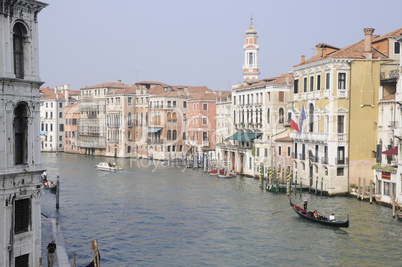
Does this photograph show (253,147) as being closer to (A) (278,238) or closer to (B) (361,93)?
(B) (361,93)

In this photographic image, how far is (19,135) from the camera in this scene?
43.5ft

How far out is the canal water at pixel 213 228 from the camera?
19031 millimetres

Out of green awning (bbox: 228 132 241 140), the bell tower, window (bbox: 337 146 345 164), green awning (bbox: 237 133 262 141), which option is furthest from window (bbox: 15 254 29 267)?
the bell tower

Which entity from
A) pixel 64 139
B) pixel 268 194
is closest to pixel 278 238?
pixel 268 194

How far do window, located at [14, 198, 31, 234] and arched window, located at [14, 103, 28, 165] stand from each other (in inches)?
38.9

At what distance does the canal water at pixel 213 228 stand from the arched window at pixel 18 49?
25.1ft

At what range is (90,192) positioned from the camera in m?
34.3

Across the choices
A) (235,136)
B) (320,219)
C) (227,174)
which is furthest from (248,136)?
(320,219)

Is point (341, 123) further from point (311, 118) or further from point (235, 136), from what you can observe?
point (235, 136)

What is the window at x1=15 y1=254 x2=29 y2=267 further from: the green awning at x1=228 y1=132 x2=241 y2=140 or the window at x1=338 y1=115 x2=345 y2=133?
the green awning at x1=228 y1=132 x2=241 y2=140

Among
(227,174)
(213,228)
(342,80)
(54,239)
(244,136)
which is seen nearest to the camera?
(54,239)

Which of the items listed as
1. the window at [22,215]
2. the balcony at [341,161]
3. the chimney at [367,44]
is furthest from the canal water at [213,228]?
the chimney at [367,44]

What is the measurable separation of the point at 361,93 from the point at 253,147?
1297 centimetres

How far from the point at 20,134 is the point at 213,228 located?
12060 mm
